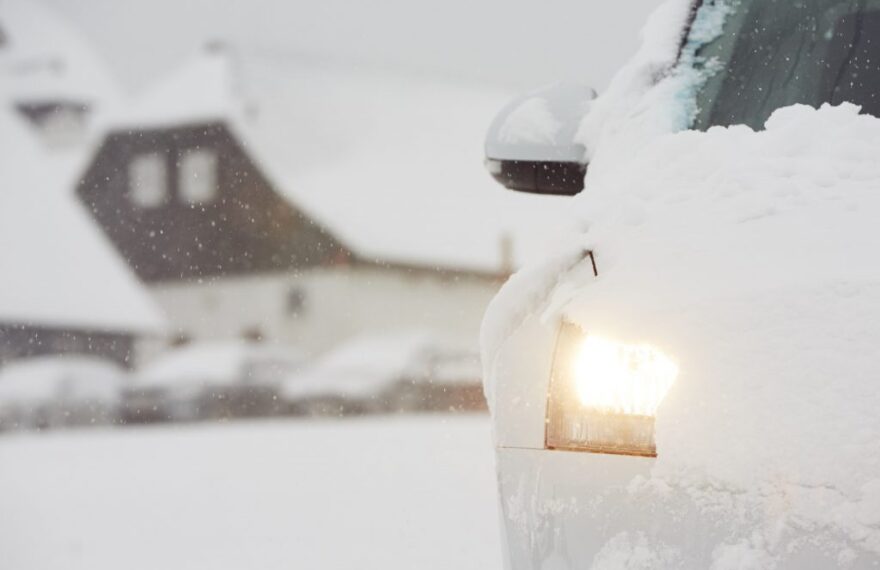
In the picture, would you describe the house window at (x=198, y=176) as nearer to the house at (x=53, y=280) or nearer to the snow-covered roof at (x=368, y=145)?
the snow-covered roof at (x=368, y=145)

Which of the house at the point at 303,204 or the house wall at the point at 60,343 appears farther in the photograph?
the house at the point at 303,204

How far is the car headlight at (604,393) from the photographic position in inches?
79.0

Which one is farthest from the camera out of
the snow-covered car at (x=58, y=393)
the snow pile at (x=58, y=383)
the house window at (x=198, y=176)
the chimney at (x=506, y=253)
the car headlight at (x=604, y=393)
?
the house window at (x=198, y=176)

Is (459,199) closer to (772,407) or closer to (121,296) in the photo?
(121,296)

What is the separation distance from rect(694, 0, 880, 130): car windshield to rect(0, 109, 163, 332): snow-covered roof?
31489mm

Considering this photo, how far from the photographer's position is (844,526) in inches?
66.9

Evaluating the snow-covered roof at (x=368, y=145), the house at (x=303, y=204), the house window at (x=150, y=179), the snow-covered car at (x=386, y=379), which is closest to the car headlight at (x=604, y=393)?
the snow-covered car at (x=386, y=379)

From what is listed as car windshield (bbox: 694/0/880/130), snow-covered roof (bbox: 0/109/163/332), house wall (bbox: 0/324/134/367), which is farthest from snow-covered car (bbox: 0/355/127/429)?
car windshield (bbox: 694/0/880/130)

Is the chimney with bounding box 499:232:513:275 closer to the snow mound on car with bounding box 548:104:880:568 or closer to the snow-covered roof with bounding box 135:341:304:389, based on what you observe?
the snow-covered roof with bounding box 135:341:304:389

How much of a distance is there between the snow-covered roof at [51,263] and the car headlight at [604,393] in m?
32.1

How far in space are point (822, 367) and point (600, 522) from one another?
0.43 meters

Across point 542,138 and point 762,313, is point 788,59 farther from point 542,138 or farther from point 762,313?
point 762,313

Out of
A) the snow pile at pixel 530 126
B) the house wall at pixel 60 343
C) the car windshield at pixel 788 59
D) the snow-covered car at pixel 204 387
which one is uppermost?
the car windshield at pixel 788 59

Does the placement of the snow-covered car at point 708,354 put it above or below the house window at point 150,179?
below
